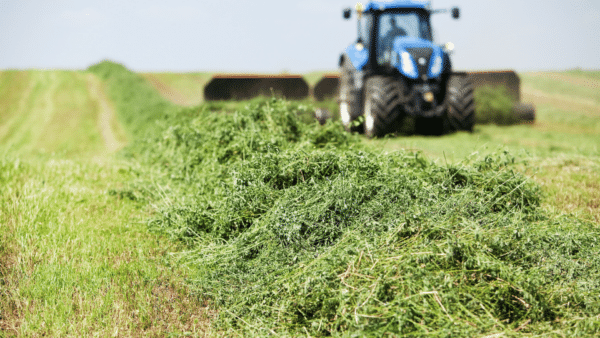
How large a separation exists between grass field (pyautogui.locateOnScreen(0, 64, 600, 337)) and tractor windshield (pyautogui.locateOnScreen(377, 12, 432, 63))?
17.1 feet

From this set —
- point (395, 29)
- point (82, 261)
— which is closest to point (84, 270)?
point (82, 261)

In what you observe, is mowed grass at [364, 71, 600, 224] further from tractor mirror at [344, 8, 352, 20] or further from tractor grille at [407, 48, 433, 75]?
tractor mirror at [344, 8, 352, 20]

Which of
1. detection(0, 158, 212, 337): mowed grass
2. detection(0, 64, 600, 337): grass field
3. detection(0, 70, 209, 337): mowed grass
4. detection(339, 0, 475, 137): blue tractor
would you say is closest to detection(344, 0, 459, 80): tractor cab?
detection(339, 0, 475, 137): blue tractor

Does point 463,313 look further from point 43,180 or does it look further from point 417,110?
point 417,110

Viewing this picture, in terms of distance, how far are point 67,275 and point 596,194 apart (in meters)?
4.59

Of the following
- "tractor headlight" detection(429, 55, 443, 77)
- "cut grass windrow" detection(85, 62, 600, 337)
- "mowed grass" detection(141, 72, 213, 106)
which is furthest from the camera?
"mowed grass" detection(141, 72, 213, 106)

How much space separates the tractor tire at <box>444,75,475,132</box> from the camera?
400 inches

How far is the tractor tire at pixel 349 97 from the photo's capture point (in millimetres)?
10438

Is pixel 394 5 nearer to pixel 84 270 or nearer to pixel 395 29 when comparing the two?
pixel 395 29

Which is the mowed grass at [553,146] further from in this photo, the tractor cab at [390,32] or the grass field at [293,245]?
the tractor cab at [390,32]

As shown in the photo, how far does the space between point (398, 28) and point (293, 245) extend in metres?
8.09

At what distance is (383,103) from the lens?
356 inches

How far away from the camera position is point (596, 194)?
4.67 metres

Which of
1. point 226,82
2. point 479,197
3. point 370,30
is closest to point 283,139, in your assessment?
point 479,197
